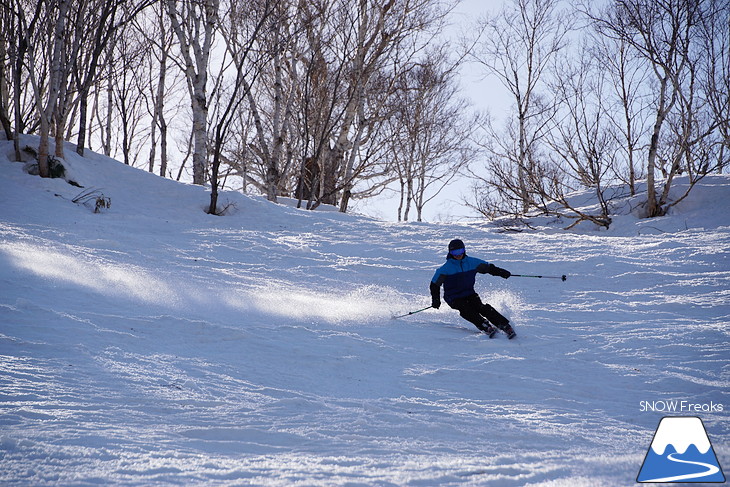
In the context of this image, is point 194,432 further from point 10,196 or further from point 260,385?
point 10,196

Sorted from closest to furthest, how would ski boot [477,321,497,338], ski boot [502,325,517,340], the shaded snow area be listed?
1. the shaded snow area
2. ski boot [502,325,517,340]
3. ski boot [477,321,497,338]

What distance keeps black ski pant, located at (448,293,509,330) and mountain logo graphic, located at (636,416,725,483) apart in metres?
3.02

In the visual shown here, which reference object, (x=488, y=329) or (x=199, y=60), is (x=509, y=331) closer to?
(x=488, y=329)

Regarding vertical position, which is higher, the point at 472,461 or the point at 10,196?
the point at 10,196

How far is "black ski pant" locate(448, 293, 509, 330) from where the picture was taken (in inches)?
250

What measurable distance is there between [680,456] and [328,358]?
2.98m

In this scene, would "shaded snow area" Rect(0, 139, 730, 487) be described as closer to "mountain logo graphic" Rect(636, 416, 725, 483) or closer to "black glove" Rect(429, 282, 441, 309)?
"mountain logo graphic" Rect(636, 416, 725, 483)

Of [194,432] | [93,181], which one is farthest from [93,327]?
[93,181]

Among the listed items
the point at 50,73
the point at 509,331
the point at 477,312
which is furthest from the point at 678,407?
the point at 50,73

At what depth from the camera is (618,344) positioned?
563 centimetres

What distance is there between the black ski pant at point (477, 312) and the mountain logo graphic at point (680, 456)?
3.02 m

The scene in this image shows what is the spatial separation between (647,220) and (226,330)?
11374 millimetres

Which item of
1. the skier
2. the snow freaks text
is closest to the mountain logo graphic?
the snow freaks text

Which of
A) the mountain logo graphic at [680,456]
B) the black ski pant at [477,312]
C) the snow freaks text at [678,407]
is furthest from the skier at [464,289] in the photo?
the mountain logo graphic at [680,456]
